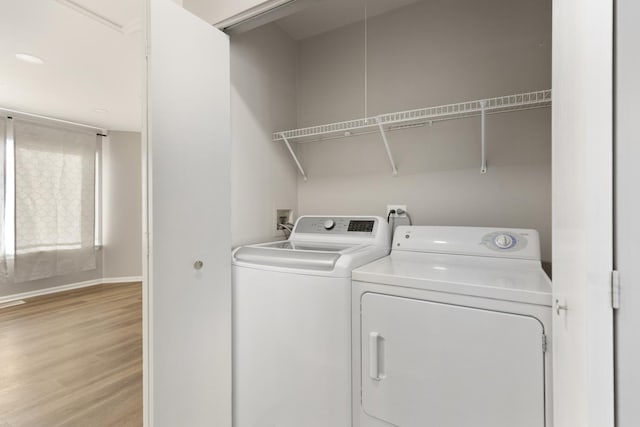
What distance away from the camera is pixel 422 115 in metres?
1.71

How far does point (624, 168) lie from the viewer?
46cm

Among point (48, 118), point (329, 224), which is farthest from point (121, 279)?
point (329, 224)

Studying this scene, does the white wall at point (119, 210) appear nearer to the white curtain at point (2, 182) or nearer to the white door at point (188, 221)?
the white curtain at point (2, 182)

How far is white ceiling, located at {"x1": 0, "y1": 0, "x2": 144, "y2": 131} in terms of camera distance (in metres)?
2.00

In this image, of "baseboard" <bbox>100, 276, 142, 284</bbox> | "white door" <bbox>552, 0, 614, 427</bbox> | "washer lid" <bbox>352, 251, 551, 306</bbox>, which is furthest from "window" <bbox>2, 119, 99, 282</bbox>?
"white door" <bbox>552, 0, 614, 427</bbox>

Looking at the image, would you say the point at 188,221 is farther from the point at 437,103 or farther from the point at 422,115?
the point at 437,103

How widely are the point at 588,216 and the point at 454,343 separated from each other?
2.36ft

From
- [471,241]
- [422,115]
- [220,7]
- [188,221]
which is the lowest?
[471,241]

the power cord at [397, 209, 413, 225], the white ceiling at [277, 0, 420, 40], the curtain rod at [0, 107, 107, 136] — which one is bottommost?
the power cord at [397, 209, 413, 225]

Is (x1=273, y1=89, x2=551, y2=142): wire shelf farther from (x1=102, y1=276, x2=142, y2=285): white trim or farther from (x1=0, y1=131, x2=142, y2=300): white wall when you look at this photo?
(x1=102, y1=276, x2=142, y2=285): white trim

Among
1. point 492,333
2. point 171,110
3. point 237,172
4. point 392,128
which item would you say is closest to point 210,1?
point 171,110

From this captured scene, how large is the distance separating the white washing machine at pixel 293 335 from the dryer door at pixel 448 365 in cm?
12

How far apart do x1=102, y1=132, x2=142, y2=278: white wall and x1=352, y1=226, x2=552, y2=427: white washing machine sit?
5.39 meters

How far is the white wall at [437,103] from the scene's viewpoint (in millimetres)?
1603
